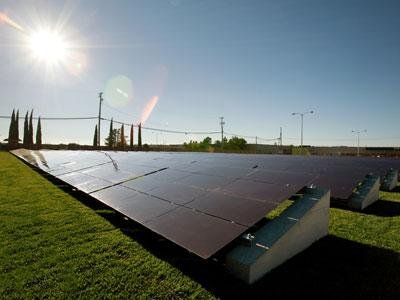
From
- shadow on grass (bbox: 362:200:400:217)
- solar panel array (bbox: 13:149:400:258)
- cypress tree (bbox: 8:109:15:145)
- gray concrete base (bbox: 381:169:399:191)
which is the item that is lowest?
shadow on grass (bbox: 362:200:400:217)

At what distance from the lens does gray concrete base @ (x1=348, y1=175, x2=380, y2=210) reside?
8273mm

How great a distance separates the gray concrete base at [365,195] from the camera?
8.27m

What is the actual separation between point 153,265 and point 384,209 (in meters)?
7.48

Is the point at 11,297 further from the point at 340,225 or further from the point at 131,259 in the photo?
the point at 340,225

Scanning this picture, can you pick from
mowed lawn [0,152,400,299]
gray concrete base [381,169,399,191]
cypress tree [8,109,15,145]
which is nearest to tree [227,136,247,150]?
cypress tree [8,109,15,145]

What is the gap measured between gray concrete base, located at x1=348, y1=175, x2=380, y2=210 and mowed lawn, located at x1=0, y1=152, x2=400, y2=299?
112cm

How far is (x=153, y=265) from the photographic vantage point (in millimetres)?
4605

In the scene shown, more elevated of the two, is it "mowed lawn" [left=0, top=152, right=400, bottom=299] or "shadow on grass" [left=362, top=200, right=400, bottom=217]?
"shadow on grass" [left=362, top=200, right=400, bottom=217]

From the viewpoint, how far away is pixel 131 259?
483cm

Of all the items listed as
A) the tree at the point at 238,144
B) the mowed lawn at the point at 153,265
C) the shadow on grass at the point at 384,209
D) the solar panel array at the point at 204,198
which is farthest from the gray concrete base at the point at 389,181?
the tree at the point at 238,144

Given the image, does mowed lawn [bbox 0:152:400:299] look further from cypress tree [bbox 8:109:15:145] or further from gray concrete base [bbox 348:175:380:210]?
cypress tree [bbox 8:109:15:145]

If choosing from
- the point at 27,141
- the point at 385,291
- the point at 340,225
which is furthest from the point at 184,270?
the point at 27,141

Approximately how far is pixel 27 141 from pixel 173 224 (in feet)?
252

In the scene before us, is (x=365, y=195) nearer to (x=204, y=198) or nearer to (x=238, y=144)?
(x=204, y=198)
